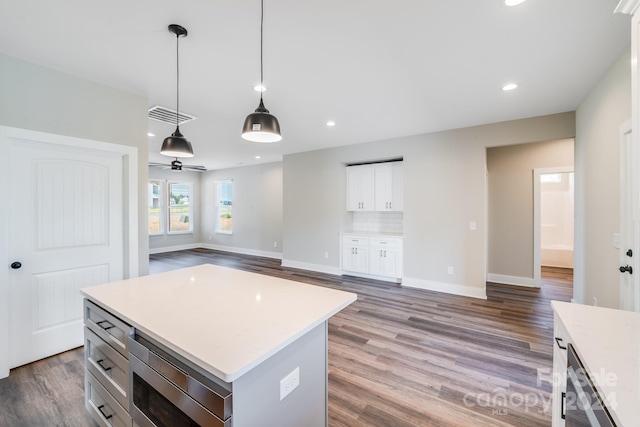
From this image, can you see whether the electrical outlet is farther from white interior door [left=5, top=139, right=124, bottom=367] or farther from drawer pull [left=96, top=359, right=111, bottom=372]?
white interior door [left=5, top=139, right=124, bottom=367]

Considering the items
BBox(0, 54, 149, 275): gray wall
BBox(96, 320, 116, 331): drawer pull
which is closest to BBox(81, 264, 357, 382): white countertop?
BBox(96, 320, 116, 331): drawer pull

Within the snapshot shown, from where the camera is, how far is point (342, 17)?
5.91 feet

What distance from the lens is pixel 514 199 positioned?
491 centimetres

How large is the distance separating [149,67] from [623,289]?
4730 millimetres

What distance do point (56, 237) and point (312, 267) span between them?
437 cm

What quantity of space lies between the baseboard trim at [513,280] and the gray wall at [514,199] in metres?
0.06

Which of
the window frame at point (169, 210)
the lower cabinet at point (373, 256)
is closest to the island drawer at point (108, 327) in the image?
the lower cabinet at point (373, 256)

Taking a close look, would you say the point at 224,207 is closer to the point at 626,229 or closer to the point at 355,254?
the point at 355,254

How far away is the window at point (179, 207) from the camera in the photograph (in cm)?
848

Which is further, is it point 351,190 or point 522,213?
point 351,190

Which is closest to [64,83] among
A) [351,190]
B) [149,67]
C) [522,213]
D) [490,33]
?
[149,67]

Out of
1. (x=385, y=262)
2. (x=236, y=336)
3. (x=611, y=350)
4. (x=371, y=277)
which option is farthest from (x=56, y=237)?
(x=371, y=277)

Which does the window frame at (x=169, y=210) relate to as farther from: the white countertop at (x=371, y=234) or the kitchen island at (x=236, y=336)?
the kitchen island at (x=236, y=336)

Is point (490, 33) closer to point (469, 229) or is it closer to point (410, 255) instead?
point (469, 229)
